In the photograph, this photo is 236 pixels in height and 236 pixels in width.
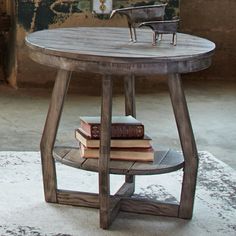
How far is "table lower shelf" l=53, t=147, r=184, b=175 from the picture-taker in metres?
2.24

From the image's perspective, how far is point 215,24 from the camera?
538cm

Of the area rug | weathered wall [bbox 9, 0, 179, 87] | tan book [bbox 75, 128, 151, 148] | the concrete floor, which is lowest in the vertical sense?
the concrete floor

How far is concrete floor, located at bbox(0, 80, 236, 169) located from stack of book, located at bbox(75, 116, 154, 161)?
99cm

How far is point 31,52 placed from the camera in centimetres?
227

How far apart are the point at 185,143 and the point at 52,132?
531 millimetres

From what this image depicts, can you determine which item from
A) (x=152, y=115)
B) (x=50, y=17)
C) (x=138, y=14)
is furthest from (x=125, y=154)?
(x=50, y=17)

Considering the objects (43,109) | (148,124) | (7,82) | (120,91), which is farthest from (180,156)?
(7,82)

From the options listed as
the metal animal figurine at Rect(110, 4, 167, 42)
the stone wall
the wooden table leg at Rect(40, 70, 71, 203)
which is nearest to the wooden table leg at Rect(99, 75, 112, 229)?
the wooden table leg at Rect(40, 70, 71, 203)

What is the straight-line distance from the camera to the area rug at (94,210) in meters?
2.26

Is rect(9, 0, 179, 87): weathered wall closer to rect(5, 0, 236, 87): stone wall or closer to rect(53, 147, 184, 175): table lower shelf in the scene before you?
rect(5, 0, 236, 87): stone wall

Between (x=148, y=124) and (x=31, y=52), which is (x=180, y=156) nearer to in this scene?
(x=31, y=52)

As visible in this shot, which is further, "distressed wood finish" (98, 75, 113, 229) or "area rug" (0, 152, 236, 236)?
"area rug" (0, 152, 236, 236)

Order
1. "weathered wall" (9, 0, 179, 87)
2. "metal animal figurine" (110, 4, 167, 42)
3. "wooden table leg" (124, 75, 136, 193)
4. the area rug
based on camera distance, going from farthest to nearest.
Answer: "weathered wall" (9, 0, 179, 87) → "wooden table leg" (124, 75, 136, 193) → "metal animal figurine" (110, 4, 167, 42) → the area rug

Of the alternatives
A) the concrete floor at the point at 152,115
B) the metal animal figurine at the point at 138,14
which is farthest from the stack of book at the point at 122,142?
the concrete floor at the point at 152,115
